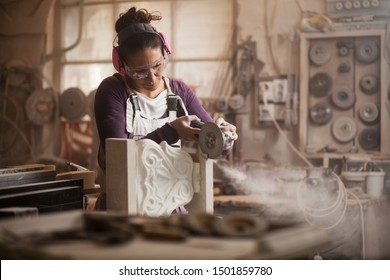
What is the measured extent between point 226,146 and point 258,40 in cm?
208

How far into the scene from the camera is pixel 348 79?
4215 millimetres

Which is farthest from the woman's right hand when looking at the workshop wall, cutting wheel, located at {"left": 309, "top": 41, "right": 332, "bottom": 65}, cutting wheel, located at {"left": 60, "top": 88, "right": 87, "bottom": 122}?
cutting wheel, located at {"left": 60, "top": 88, "right": 87, "bottom": 122}

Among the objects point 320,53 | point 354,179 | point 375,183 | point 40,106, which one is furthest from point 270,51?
point 40,106

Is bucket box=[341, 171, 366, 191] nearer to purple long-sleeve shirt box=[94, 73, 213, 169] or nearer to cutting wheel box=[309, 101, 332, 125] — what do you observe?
cutting wheel box=[309, 101, 332, 125]

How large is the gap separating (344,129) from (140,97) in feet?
6.88

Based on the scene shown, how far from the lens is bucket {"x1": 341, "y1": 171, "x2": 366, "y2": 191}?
410cm

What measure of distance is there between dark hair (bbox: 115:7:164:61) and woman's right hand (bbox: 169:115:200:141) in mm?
381

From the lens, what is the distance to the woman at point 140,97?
2.57 metres

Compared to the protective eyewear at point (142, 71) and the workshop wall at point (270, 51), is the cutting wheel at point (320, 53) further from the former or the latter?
the protective eyewear at point (142, 71)

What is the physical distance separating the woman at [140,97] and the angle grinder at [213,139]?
41mm

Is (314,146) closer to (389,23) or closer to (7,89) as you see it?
(389,23)

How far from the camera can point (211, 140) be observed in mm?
2504

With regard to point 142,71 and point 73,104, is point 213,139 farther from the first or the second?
point 73,104
